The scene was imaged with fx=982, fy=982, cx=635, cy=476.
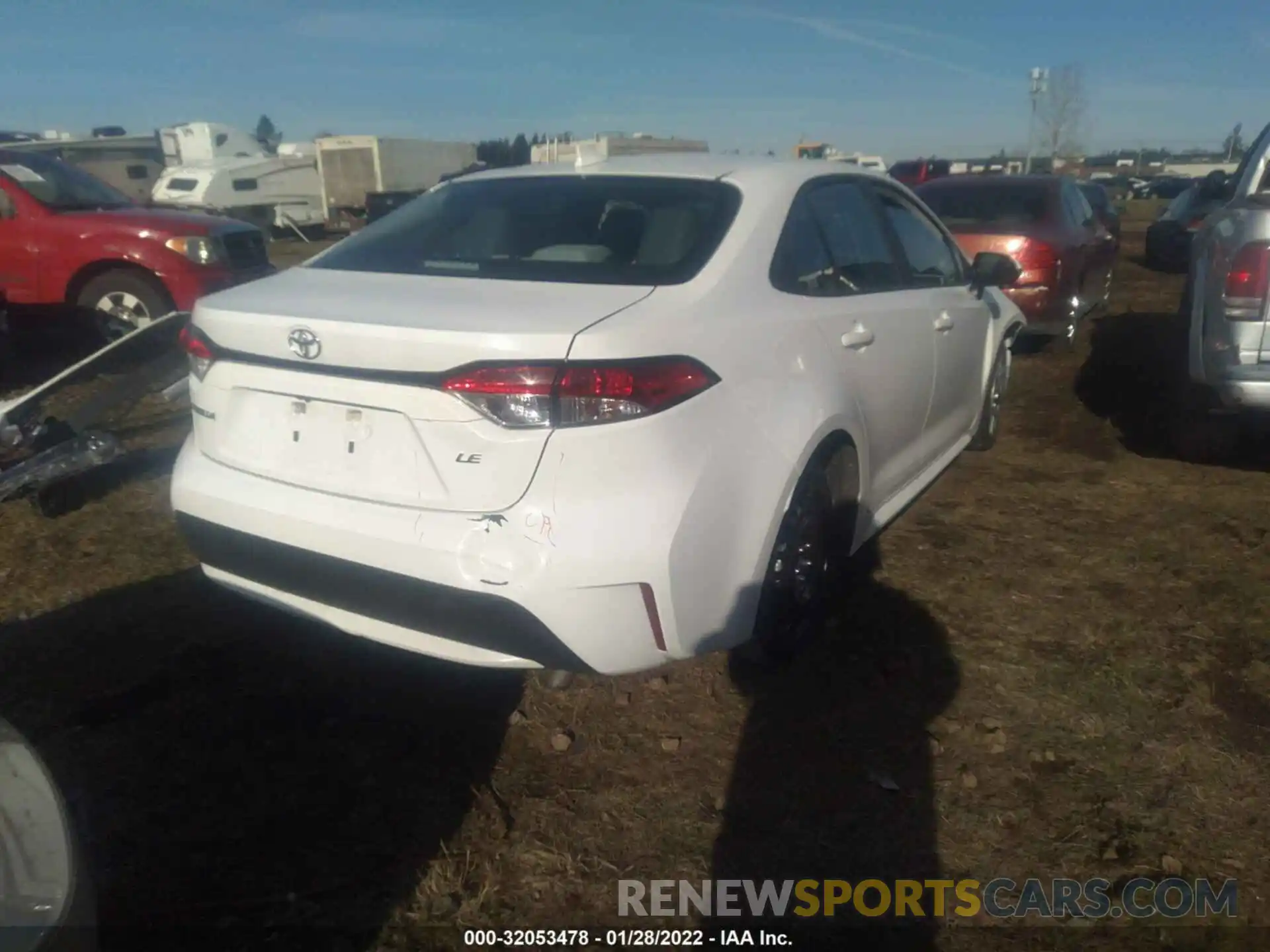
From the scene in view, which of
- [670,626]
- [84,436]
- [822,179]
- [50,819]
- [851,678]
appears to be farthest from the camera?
[84,436]

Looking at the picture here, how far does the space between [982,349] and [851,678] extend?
2.23 metres

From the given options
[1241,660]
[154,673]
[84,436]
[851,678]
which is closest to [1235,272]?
[1241,660]

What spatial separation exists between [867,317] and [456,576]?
1.74 meters

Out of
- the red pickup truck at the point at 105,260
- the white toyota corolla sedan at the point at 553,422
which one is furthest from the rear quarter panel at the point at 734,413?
the red pickup truck at the point at 105,260

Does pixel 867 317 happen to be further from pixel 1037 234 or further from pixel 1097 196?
pixel 1097 196

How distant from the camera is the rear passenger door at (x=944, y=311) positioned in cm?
400

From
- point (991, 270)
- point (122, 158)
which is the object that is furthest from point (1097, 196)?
point (122, 158)

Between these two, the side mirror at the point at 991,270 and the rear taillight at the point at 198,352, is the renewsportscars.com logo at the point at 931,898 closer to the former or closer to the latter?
the rear taillight at the point at 198,352

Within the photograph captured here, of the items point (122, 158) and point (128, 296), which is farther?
point (122, 158)

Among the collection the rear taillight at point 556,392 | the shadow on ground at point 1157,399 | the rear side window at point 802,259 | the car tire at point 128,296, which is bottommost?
the shadow on ground at point 1157,399

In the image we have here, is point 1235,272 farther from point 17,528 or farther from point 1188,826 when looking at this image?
point 17,528

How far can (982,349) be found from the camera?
4.77m

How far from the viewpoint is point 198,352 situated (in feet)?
9.16

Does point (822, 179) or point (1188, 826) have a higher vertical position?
point (822, 179)
